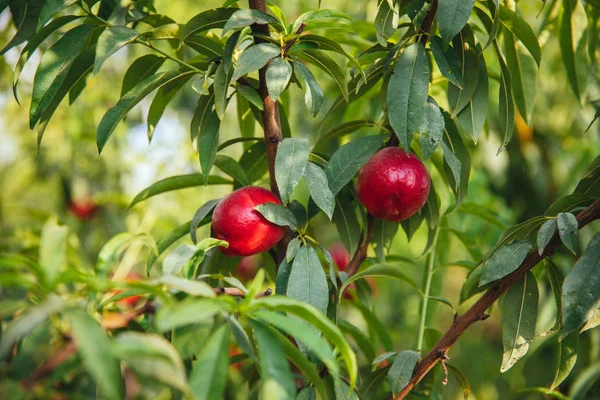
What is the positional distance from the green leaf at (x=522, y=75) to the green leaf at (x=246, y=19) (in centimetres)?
45

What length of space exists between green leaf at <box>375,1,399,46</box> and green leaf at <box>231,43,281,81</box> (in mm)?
133

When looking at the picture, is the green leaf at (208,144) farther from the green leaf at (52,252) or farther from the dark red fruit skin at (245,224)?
the green leaf at (52,252)

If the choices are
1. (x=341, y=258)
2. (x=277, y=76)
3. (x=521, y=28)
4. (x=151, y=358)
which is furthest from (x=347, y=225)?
(x=341, y=258)

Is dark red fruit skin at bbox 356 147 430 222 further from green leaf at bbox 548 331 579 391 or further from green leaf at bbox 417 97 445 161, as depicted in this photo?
green leaf at bbox 548 331 579 391

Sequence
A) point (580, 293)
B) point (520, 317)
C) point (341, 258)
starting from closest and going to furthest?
point (580, 293), point (520, 317), point (341, 258)

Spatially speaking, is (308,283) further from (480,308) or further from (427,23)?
(427,23)

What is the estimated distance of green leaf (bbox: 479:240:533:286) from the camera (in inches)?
27.5

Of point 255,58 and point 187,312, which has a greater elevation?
point 255,58

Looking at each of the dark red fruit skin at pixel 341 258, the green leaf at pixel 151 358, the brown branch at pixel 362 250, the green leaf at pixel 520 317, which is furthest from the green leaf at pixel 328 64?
the dark red fruit skin at pixel 341 258

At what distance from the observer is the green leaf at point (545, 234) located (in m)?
0.66

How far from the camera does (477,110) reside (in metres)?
0.83

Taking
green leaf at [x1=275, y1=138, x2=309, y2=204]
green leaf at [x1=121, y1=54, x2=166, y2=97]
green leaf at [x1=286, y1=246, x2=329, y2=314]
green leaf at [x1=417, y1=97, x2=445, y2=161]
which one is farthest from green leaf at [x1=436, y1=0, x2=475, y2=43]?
green leaf at [x1=121, y1=54, x2=166, y2=97]

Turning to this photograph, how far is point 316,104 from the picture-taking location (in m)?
0.75

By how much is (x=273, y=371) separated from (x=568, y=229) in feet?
1.24
